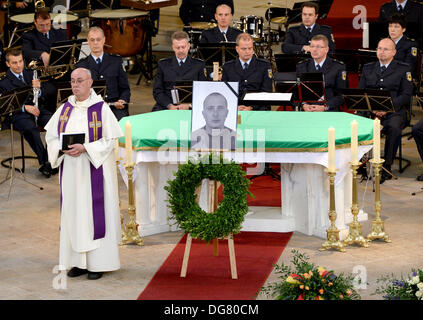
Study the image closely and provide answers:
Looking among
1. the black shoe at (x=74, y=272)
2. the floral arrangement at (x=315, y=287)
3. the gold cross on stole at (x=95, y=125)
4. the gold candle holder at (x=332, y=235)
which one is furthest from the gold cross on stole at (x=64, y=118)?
the floral arrangement at (x=315, y=287)

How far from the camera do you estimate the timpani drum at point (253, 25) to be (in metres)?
14.1

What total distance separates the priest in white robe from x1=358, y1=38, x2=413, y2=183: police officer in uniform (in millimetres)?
3967

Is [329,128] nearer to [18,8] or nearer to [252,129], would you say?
[252,129]

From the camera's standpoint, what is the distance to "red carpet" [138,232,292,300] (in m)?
7.43

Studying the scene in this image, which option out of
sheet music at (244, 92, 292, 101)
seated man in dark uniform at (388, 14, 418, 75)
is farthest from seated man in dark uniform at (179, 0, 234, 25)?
sheet music at (244, 92, 292, 101)

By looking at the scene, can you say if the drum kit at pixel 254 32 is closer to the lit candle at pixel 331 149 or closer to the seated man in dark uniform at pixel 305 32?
the seated man in dark uniform at pixel 305 32

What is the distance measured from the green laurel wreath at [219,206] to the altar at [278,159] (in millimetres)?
671

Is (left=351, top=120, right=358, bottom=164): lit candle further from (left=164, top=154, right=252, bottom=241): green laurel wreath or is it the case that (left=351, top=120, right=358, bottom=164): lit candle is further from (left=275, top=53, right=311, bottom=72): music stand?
(left=275, top=53, right=311, bottom=72): music stand

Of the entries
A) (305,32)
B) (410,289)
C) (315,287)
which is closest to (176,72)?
(305,32)

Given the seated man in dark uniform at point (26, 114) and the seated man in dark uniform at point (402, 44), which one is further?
the seated man in dark uniform at point (402, 44)

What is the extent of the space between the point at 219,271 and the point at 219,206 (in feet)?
2.00

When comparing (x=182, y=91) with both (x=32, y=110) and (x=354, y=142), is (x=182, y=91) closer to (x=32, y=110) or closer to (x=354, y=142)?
(x=32, y=110)

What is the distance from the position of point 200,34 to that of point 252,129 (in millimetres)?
5103

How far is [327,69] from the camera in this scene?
11.0 metres
